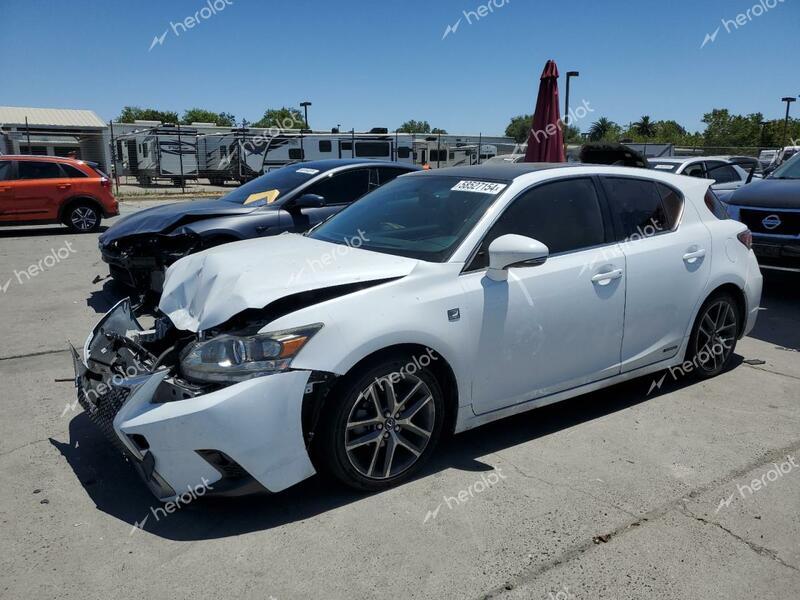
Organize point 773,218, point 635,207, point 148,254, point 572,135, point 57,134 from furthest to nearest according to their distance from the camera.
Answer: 1. point 572,135
2. point 57,134
3. point 773,218
4. point 148,254
5. point 635,207

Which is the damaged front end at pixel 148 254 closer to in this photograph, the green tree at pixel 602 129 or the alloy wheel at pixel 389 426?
the alloy wheel at pixel 389 426

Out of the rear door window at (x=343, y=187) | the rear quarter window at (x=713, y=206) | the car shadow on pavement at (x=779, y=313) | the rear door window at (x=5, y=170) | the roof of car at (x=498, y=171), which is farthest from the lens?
the rear door window at (x=5, y=170)

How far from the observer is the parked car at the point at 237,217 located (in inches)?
258

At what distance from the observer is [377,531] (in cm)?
296

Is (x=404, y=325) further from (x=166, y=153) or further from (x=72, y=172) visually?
(x=166, y=153)

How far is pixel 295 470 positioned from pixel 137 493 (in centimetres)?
94

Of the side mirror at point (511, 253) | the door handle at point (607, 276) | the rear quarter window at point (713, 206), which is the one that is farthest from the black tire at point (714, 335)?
the side mirror at point (511, 253)

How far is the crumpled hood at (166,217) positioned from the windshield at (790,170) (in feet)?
22.4

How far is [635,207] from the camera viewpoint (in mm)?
4340

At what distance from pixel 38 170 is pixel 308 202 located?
9.07 metres

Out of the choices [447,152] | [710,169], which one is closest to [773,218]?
[710,169]

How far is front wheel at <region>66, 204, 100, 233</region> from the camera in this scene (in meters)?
13.5

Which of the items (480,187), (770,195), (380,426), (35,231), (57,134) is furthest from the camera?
(57,134)

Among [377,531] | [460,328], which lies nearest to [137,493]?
[377,531]
